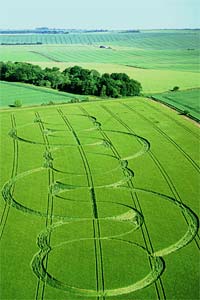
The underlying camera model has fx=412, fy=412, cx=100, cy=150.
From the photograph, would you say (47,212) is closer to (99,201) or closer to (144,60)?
(99,201)

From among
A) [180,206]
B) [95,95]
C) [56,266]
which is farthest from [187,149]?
[95,95]

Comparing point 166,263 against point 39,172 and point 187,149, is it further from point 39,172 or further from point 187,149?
point 187,149

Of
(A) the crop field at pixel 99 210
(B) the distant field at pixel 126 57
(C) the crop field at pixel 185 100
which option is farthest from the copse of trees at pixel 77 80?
(B) the distant field at pixel 126 57

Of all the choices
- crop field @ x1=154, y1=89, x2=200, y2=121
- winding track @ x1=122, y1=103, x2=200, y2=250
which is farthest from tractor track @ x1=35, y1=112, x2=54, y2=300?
crop field @ x1=154, y1=89, x2=200, y2=121

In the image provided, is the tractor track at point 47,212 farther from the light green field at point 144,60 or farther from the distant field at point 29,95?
the light green field at point 144,60

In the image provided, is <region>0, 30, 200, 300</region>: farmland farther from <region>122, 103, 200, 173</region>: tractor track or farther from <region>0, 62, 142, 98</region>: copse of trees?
<region>0, 62, 142, 98</region>: copse of trees

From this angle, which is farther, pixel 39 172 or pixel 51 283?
pixel 39 172

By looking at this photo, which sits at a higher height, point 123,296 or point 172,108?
point 172,108

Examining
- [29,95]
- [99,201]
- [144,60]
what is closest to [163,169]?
[99,201]
